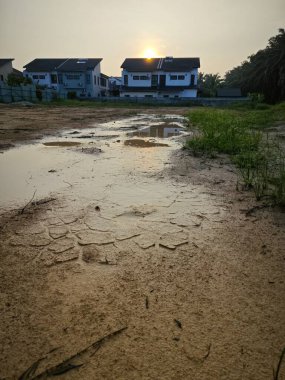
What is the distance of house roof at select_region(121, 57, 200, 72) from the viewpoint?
128 feet

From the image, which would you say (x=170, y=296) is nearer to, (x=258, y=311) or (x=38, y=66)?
(x=258, y=311)

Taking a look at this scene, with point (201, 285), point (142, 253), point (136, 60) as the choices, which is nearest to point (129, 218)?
point (142, 253)

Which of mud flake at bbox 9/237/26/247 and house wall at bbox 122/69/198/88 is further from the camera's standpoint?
house wall at bbox 122/69/198/88

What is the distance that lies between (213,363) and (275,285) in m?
0.66

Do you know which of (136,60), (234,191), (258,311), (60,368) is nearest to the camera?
(60,368)

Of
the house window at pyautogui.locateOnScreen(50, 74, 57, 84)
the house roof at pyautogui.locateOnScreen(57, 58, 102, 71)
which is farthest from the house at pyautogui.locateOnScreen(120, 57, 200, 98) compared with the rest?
the house window at pyautogui.locateOnScreen(50, 74, 57, 84)

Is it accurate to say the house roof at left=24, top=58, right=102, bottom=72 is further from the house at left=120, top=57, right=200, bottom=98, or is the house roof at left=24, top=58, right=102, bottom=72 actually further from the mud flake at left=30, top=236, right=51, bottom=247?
the mud flake at left=30, top=236, right=51, bottom=247

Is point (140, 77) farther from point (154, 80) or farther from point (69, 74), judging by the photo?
point (69, 74)

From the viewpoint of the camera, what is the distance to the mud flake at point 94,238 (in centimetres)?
192

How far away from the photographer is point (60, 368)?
1.04 metres

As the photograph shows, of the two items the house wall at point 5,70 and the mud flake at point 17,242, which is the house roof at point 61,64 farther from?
the mud flake at point 17,242

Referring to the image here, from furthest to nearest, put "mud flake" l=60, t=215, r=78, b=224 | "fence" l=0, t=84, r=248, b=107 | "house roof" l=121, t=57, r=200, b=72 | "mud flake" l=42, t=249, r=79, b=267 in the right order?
"house roof" l=121, t=57, r=200, b=72
"fence" l=0, t=84, r=248, b=107
"mud flake" l=60, t=215, r=78, b=224
"mud flake" l=42, t=249, r=79, b=267

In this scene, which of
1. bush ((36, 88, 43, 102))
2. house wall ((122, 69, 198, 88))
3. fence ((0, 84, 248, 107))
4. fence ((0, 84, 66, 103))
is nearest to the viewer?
fence ((0, 84, 66, 103))

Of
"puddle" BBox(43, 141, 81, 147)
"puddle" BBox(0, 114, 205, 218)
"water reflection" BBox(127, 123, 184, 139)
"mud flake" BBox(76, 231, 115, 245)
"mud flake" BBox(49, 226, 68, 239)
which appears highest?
"water reflection" BBox(127, 123, 184, 139)
